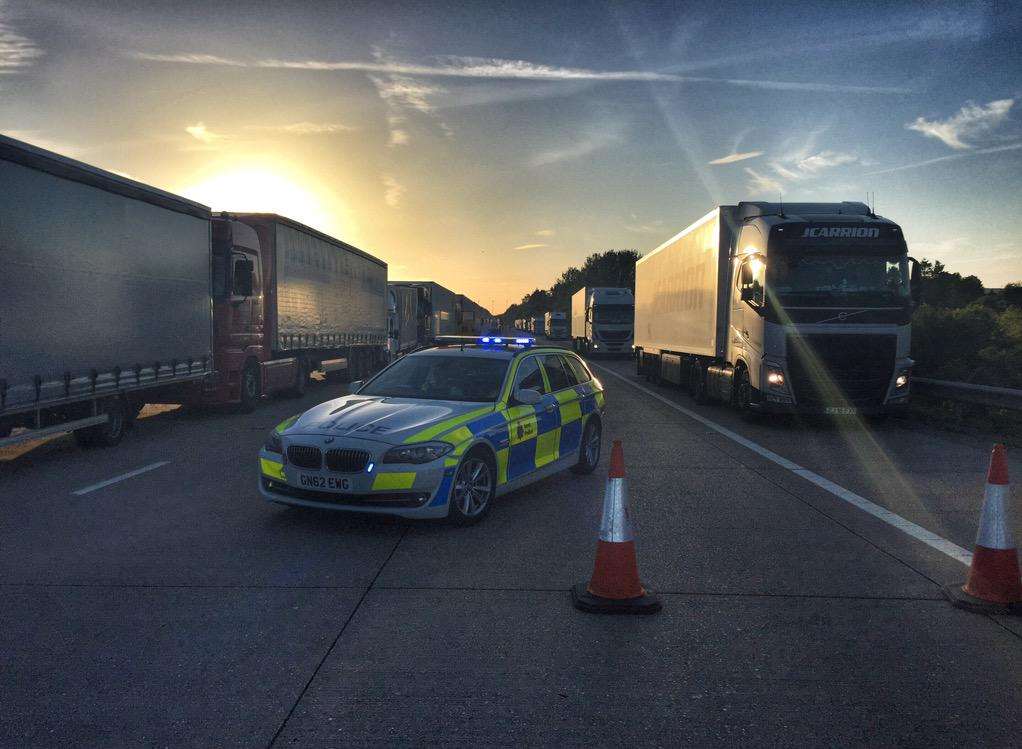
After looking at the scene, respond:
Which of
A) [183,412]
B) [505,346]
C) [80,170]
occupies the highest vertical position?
[80,170]

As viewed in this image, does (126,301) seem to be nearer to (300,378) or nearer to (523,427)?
(523,427)

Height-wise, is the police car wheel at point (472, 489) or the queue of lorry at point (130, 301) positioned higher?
the queue of lorry at point (130, 301)

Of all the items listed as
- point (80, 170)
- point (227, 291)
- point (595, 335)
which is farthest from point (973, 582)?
point (595, 335)

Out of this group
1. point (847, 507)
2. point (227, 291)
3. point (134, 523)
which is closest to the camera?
point (134, 523)

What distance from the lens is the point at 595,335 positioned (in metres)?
40.7

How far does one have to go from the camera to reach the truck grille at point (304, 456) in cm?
658

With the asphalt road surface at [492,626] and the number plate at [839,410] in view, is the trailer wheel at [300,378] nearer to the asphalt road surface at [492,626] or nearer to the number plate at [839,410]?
the asphalt road surface at [492,626]

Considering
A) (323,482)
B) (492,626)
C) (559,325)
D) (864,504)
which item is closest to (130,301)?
(323,482)

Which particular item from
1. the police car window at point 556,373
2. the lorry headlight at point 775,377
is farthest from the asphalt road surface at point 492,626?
the lorry headlight at point 775,377

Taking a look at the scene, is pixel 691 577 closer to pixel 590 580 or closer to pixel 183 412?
pixel 590 580

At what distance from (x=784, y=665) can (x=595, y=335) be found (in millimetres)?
36914

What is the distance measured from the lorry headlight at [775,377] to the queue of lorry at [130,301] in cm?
919

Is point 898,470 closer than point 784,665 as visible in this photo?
No

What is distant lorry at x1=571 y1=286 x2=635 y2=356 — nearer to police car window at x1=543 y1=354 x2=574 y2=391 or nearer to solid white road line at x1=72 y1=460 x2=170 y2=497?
police car window at x1=543 y1=354 x2=574 y2=391
